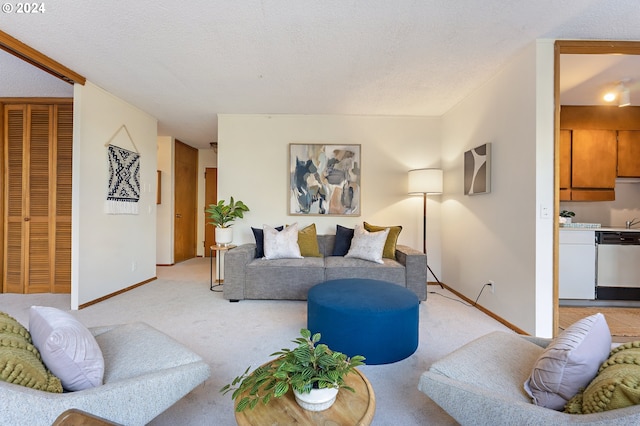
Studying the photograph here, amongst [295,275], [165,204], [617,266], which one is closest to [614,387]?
[295,275]

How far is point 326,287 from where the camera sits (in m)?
2.46

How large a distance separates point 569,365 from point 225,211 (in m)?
3.63

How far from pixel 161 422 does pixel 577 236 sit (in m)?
4.19

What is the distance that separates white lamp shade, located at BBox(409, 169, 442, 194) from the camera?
12.1 ft

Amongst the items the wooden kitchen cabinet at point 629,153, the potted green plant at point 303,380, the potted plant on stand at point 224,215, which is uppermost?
the wooden kitchen cabinet at point 629,153

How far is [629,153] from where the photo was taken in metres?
3.51

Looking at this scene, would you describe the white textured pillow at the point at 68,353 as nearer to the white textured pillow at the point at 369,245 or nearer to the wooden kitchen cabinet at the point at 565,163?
the white textured pillow at the point at 369,245

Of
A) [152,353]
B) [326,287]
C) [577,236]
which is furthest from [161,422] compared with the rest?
[577,236]

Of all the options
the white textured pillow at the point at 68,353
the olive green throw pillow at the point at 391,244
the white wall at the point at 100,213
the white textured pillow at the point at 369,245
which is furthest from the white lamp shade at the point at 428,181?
the white wall at the point at 100,213

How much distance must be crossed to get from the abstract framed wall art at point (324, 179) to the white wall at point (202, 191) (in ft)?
10.2

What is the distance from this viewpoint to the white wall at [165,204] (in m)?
5.37

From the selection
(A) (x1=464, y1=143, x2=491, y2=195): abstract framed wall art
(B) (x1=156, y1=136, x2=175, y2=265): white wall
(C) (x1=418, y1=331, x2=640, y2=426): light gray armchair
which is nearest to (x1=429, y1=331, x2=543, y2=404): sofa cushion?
(C) (x1=418, y1=331, x2=640, y2=426): light gray armchair

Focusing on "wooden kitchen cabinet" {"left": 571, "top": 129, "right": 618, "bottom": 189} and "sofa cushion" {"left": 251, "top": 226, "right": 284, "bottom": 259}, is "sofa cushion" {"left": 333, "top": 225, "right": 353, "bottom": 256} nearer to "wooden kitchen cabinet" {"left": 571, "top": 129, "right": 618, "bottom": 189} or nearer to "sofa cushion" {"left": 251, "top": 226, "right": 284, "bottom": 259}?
"sofa cushion" {"left": 251, "top": 226, "right": 284, "bottom": 259}

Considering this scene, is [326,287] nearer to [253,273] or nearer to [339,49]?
[253,273]
